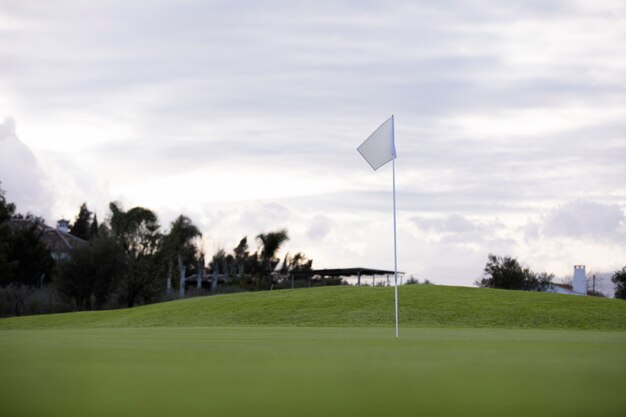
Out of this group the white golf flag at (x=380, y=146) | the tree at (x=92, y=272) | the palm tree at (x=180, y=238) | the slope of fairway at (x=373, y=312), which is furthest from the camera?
the palm tree at (x=180, y=238)

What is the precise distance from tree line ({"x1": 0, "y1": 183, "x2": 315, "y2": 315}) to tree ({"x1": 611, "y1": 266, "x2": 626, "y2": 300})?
2647 centimetres

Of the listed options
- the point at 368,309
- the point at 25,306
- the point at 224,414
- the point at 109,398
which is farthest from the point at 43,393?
the point at 25,306

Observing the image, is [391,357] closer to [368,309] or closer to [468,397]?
[468,397]

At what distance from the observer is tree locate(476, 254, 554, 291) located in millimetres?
65188

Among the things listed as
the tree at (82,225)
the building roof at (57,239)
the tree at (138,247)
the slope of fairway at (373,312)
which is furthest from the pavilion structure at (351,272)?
the tree at (82,225)

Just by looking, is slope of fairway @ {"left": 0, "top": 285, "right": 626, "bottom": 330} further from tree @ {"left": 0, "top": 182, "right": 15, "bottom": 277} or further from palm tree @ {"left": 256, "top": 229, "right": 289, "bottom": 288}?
palm tree @ {"left": 256, "top": 229, "right": 289, "bottom": 288}

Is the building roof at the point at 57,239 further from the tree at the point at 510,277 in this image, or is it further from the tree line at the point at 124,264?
the tree at the point at 510,277

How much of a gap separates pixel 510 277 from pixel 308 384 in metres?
62.0

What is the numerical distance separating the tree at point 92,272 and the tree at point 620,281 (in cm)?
4185

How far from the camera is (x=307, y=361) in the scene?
8406 mm

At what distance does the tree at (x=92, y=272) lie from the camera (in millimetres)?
48497

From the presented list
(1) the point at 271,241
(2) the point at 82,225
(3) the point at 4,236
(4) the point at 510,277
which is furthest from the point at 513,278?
(2) the point at 82,225

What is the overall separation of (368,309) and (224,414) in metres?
29.4

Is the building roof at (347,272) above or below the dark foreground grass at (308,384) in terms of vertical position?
above
